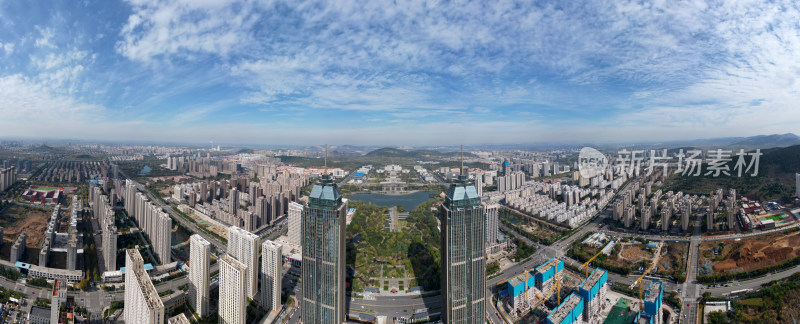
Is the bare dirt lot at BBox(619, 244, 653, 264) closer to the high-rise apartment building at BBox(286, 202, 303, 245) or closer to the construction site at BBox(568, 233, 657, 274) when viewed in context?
the construction site at BBox(568, 233, 657, 274)

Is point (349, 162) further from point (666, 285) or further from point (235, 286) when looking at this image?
point (666, 285)

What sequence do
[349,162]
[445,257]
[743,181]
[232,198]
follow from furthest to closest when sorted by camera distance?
[349,162] → [232,198] → [743,181] → [445,257]

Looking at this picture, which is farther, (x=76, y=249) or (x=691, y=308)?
(x=76, y=249)

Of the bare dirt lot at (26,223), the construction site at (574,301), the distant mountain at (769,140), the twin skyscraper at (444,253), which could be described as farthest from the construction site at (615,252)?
the bare dirt lot at (26,223)

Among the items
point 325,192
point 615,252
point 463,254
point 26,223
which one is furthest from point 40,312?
point 615,252

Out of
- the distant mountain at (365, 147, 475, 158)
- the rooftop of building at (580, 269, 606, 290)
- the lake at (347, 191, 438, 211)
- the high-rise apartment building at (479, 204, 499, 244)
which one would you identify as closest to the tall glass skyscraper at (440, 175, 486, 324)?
the rooftop of building at (580, 269, 606, 290)

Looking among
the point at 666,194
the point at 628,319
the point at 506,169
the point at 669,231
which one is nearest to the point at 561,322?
the point at 628,319

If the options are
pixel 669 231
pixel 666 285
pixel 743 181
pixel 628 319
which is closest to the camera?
pixel 628 319

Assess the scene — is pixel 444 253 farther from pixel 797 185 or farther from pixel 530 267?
pixel 797 185
